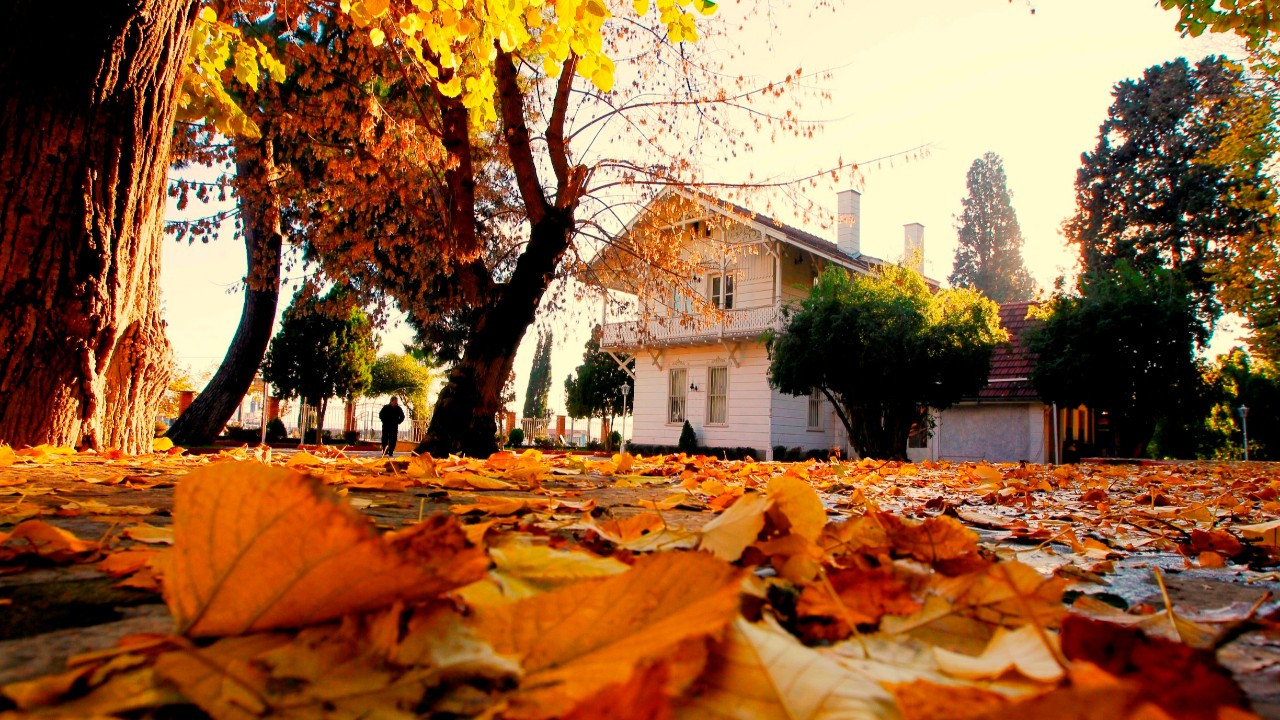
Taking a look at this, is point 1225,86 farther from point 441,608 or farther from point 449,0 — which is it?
point 441,608

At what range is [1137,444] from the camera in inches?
604

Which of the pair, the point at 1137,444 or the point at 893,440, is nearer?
the point at 893,440

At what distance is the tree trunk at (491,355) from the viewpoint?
5.94m

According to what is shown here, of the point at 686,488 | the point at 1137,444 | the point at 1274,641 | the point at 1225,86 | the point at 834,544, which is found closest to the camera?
the point at 1274,641

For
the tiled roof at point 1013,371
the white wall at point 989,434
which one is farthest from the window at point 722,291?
the tiled roof at point 1013,371

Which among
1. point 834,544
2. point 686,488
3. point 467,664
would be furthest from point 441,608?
point 686,488

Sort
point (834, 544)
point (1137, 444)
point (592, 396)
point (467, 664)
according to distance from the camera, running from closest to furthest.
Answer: point (467, 664)
point (834, 544)
point (1137, 444)
point (592, 396)

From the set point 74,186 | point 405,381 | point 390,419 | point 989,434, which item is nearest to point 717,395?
point 989,434

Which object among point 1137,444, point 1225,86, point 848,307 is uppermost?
point 1225,86

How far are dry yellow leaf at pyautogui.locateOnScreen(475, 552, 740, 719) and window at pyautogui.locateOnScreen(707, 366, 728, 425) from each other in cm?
1955

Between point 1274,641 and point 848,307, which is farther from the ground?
point 848,307

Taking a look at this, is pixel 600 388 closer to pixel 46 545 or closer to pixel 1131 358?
pixel 1131 358

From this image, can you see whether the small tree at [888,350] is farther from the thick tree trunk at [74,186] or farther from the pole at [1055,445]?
the thick tree trunk at [74,186]

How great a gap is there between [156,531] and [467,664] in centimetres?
83
